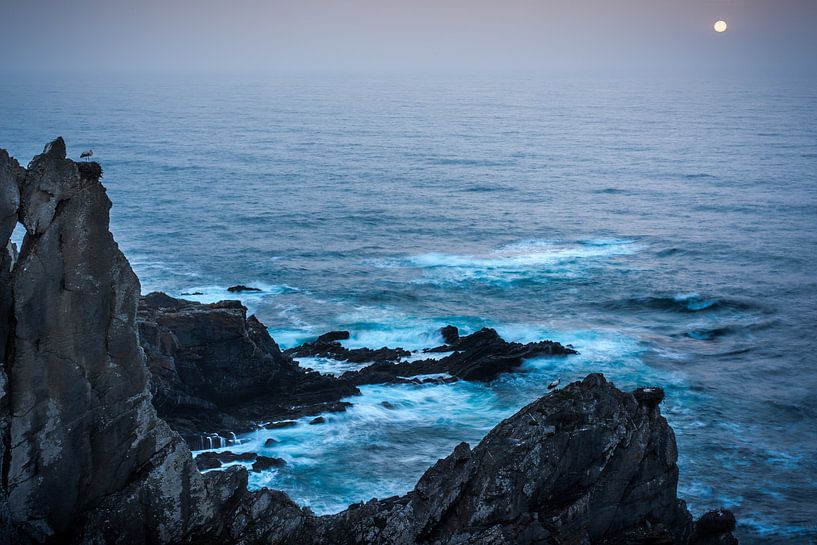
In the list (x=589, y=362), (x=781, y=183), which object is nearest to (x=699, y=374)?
(x=589, y=362)

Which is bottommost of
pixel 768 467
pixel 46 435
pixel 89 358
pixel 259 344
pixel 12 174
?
pixel 768 467

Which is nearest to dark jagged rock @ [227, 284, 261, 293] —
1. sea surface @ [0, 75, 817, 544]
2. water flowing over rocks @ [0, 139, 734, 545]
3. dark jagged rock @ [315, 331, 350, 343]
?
sea surface @ [0, 75, 817, 544]

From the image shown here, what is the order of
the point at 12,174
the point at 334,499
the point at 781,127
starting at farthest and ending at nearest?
the point at 781,127, the point at 334,499, the point at 12,174

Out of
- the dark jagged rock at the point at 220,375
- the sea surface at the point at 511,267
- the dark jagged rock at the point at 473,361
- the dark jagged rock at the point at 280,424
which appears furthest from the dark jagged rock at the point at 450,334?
the dark jagged rock at the point at 280,424

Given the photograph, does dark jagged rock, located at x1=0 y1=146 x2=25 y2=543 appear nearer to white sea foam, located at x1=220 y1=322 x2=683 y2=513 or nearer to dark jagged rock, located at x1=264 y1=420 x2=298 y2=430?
white sea foam, located at x1=220 y1=322 x2=683 y2=513

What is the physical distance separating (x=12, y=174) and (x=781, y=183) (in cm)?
10175

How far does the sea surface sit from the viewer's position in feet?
130

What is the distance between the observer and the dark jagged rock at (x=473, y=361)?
46.2 m

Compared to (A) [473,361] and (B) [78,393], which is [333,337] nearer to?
(A) [473,361]

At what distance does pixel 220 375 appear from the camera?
132 feet

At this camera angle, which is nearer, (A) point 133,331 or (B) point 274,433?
(A) point 133,331

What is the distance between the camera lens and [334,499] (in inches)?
1364

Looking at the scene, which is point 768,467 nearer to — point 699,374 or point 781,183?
point 699,374

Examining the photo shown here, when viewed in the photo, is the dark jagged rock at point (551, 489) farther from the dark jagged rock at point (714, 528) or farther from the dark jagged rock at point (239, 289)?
the dark jagged rock at point (239, 289)
